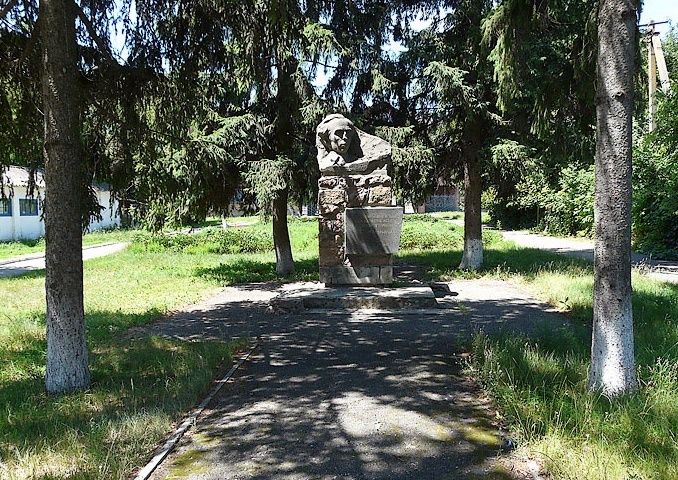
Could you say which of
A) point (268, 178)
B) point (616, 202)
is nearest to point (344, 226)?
point (268, 178)

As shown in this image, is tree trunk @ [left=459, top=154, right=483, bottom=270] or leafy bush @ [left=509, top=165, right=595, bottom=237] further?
leafy bush @ [left=509, top=165, right=595, bottom=237]

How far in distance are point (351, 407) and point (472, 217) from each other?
11105 millimetres

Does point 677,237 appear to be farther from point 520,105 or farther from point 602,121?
point 602,121

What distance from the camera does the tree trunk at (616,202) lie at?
4.68 meters

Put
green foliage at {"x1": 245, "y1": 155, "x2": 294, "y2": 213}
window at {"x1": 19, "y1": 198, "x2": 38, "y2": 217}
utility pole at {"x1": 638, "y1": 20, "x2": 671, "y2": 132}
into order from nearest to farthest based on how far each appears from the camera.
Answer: green foliage at {"x1": 245, "y1": 155, "x2": 294, "y2": 213}
utility pole at {"x1": 638, "y1": 20, "x2": 671, "y2": 132}
window at {"x1": 19, "y1": 198, "x2": 38, "y2": 217}

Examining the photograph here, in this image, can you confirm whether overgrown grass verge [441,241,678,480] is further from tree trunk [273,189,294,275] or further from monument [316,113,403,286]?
tree trunk [273,189,294,275]

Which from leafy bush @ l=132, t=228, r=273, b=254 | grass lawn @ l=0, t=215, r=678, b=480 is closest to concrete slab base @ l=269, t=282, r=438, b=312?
grass lawn @ l=0, t=215, r=678, b=480

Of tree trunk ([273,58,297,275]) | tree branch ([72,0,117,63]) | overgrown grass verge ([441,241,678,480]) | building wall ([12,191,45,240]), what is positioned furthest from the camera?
building wall ([12,191,45,240])

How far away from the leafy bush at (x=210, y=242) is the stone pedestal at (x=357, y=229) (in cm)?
1294

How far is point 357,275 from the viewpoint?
11547 mm

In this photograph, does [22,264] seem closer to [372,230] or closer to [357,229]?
[357,229]

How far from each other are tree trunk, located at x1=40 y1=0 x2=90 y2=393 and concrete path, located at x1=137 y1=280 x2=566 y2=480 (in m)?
1.67

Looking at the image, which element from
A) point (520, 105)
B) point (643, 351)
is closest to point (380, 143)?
point (520, 105)

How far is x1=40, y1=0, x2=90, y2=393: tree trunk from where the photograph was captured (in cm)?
569
